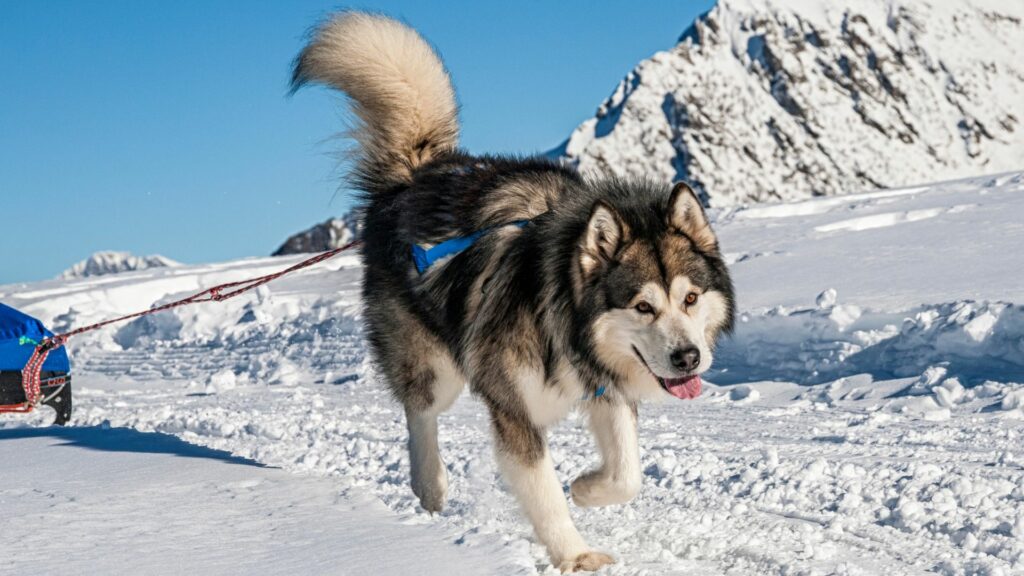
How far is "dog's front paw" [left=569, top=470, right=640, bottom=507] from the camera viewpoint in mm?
4051

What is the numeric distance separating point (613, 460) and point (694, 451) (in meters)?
1.57

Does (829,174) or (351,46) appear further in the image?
(829,174)

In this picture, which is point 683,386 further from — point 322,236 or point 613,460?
point 322,236

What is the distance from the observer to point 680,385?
374 cm

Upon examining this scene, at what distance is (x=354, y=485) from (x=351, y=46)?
2.22 m

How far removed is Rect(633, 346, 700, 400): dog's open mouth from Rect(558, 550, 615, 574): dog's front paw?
2.06 feet

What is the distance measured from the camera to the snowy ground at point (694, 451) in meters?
3.71

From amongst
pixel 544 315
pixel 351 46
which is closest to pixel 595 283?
pixel 544 315

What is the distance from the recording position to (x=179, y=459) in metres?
5.40

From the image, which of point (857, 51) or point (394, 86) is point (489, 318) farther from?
point (857, 51)

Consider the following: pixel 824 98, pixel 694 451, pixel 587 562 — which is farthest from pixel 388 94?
pixel 824 98

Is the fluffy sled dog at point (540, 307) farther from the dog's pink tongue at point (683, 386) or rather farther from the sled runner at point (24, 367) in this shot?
the sled runner at point (24, 367)

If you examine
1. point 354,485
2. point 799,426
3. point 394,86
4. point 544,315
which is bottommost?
point 799,426

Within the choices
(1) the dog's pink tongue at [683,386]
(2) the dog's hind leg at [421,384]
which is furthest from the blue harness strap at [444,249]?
(1) the dog's pink tongue at [683,386]
